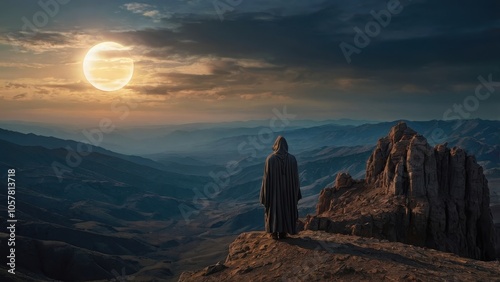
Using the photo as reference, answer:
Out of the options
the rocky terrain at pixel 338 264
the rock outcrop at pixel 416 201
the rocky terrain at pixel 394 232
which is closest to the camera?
the rocky terrain at pixel 338 264

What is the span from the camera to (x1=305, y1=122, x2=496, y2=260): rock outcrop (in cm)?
3281

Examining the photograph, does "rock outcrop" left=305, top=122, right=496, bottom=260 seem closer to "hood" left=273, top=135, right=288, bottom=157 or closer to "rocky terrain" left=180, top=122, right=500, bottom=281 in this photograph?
"rocky terrain" left=180, top=122, right=500, bottom=281

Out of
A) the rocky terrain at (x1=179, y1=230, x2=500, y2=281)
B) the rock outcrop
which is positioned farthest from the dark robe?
the rock outcrop

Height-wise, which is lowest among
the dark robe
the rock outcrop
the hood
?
the rock outcrop

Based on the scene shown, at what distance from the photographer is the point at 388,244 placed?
17625 millimetres

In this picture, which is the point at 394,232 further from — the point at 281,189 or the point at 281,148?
the point at 281,148

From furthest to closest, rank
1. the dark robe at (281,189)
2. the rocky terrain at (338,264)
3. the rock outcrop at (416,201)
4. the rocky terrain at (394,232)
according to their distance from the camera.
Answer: the rock outcrop at (416,201), the dark robe at (281,189), the rocky terrain at (394,232), the rocky terrain at (338,264)

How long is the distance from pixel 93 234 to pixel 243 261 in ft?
485

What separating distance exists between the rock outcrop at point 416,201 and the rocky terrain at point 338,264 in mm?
13377

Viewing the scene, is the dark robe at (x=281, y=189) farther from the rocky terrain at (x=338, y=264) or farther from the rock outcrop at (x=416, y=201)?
the rock outcrop at (x=416, y=201)

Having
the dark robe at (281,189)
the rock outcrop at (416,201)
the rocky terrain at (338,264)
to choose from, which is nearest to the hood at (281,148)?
the dark robe at (281,189)

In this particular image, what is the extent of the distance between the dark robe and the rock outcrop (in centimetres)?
1411

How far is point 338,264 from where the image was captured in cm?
1410

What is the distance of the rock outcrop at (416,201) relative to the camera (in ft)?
108
